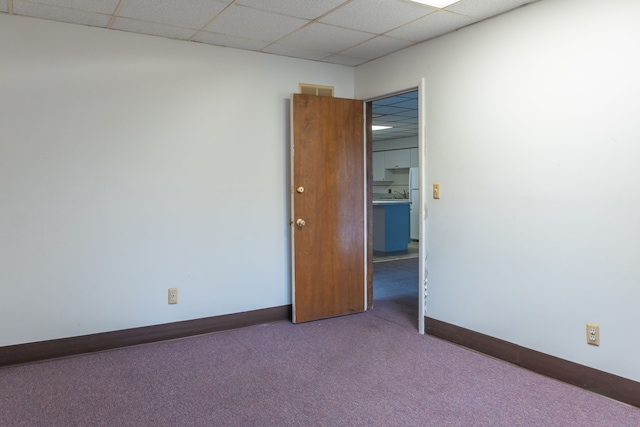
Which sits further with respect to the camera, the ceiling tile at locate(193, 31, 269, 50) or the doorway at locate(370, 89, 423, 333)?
the doorway at locate(370, 89, 423, 333)

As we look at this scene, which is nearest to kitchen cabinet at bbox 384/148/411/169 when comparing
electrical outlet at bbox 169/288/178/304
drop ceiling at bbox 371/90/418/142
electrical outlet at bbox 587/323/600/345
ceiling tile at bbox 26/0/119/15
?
drop ceiling at bbox 371/90/418/142

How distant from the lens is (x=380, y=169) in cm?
1041

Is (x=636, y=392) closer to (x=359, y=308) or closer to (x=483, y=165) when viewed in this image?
(x=483, y=165)

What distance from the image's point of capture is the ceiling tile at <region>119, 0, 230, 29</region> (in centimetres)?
280

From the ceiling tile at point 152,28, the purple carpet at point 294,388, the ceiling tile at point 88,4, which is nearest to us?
the purple carpet at point 294,388

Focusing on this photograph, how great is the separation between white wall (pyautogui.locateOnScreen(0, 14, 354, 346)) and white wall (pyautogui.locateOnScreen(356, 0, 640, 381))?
1491 millimetres

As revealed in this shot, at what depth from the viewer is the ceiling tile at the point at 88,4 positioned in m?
2.76

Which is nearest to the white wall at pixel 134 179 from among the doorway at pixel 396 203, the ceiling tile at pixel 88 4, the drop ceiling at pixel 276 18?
the drop ceiling at pixel 276 18

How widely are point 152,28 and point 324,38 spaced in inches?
52.2

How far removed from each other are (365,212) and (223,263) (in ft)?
4.92

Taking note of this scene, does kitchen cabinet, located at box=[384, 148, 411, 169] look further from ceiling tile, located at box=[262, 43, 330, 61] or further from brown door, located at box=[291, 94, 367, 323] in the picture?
ceiling tile, located at box=[262, 43, 330, 61]

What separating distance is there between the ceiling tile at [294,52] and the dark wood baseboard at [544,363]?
2.56 meters

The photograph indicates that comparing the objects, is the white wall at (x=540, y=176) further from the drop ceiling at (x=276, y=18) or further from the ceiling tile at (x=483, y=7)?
the drop ceiling at (x=276, y=18)

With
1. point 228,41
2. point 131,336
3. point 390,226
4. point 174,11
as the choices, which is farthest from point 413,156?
point 131,336
